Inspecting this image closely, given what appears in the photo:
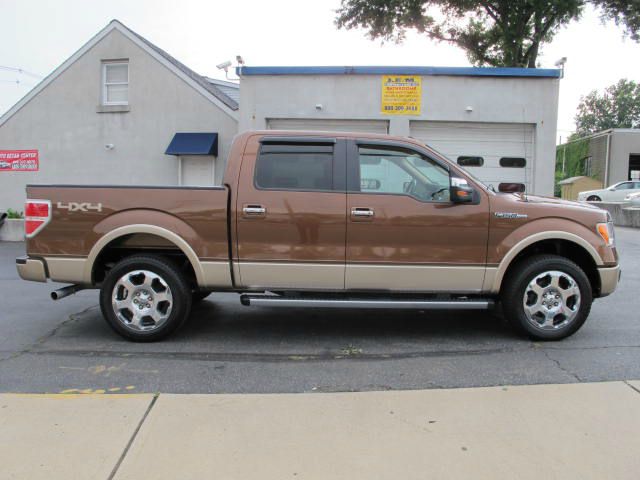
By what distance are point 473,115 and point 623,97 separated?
66.7 metres

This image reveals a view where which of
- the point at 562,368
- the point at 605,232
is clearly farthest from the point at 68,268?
the point at 605,232

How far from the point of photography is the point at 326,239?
4.80m

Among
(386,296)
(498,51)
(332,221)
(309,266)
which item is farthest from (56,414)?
(498,51)

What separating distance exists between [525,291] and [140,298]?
3606 mm

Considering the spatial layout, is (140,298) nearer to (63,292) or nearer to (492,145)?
(63,292)

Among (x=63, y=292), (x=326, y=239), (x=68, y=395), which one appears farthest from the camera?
(x=63, y=292)

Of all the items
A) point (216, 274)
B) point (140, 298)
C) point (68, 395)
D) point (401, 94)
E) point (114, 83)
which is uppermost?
point (114, 83)

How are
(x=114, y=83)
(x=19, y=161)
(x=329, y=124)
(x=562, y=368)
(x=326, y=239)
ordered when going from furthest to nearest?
(x=19, y=161), (x=114, y=83), (x=329, y=124), (x=326, y=239), (x=562, y=368)

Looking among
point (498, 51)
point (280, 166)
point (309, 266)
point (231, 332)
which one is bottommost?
point (231, 332)

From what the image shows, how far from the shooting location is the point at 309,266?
4832 mm

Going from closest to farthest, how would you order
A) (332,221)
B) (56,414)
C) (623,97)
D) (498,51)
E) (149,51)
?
(56,414)
(332,221)
(149,51)
(498,51)
(623,97)

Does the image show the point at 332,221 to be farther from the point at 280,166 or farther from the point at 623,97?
the point at 623,97

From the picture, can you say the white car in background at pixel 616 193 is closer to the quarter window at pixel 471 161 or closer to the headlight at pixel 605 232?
the quarter window at pixel 471 161

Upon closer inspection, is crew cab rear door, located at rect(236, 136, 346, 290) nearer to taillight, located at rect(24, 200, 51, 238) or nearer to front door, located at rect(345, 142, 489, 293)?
front door, located at rect(345, 142, 489, 293)
